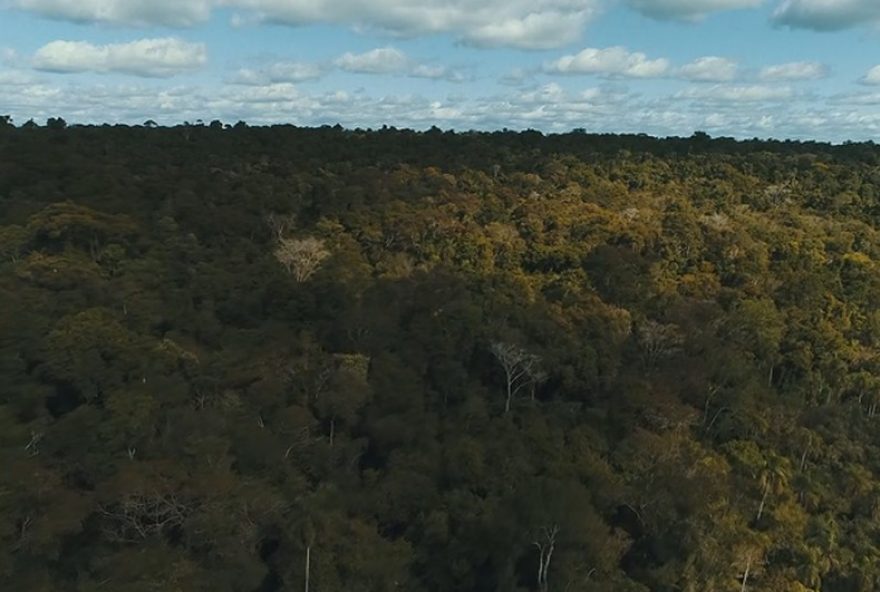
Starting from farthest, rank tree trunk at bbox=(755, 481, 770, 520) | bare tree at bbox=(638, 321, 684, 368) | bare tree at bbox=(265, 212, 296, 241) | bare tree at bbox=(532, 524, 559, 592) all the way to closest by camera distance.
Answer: bare tree at bbox=(265, 212, 296, 241) → bare tree at bbox=(638, 321, 684, 368) → tree trunk at bbox=(755, 481, 770, 520) → bare tree at bbox=(532, 524, 559, 592)

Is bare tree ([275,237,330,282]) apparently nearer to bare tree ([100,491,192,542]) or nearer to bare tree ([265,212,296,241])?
bare tree ([265,212,296,241])

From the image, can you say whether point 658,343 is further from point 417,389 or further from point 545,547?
point 545,547

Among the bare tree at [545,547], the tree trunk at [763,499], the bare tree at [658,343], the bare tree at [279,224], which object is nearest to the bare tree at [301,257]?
the bare tree at [279,224]

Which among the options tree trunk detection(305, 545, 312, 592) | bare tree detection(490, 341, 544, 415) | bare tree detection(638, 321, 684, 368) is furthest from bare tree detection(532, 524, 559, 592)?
bare tree detection(638, 321, 684, 368)

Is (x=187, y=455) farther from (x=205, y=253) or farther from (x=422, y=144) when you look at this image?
(x=422, y=144)

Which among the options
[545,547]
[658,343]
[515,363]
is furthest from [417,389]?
[658,343]

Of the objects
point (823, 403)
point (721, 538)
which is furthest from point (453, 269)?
point (721, 538)

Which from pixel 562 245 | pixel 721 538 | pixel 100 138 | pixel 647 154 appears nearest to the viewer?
pixel 721 538
